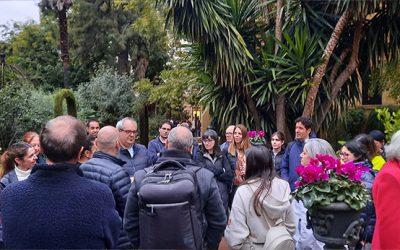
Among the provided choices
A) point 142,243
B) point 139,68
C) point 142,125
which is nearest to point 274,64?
point 142,243

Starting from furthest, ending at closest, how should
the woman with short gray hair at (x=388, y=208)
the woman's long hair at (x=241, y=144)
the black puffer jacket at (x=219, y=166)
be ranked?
the woman's long hair at (x=241, y=144) < the black puffer jacket at (x=219, y=166) < the woman with short gray hair at (x=388, y=208)

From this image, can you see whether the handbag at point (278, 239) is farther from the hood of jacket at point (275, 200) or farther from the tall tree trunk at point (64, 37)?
the tall tree trunk at point (64, 37)

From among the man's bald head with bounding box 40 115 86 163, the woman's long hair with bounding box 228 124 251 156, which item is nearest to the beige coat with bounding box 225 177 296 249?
the man's bald head with bounding box 40 115 86 163

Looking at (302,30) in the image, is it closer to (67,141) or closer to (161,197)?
(161,197)

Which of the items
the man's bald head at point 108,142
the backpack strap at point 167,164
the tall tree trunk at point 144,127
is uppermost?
the man's bald head at point 108,142

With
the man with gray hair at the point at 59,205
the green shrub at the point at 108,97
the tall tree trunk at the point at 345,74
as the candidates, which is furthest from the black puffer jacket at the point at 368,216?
the green shrub at the point at 108,97

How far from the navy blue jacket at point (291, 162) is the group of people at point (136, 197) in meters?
1.18

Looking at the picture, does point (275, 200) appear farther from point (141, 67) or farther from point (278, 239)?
point (141, 67)

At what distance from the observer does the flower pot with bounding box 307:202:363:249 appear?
3025 mm

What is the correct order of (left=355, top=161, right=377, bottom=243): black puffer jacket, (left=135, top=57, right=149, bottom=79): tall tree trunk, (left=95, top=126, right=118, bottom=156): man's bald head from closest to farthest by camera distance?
1. (left=95, top=126, right=118, bottom=156): man's bald head
2. (left=355, top=161, right=377, bottom=243): black puffer jacket
3. (left=135, top=57, right=149, bottom=79): tall tree trunk

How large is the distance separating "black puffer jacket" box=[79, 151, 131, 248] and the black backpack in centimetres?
37

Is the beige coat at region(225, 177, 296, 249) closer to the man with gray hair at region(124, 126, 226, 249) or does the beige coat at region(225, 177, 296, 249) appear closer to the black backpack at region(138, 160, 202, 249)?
the man with gray hair at region(124, 126, 226, 249)

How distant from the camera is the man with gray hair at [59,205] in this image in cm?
231

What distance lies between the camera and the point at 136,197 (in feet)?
11.4
